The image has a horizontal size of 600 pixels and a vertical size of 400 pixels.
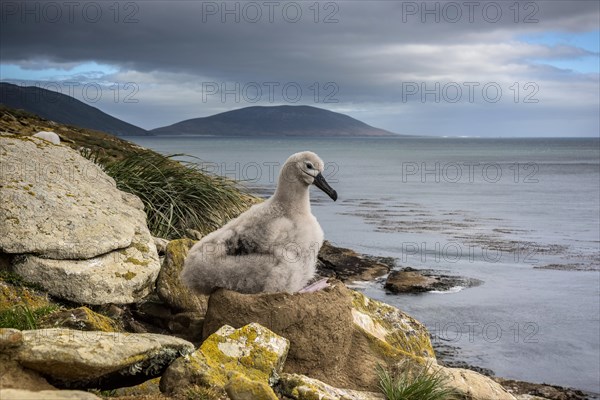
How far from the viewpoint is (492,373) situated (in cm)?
1222

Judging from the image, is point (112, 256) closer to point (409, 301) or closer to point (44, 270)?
point (44, 270)

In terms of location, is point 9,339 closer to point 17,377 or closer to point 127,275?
point 17,377

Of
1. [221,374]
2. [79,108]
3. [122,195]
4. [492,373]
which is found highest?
[79,108]

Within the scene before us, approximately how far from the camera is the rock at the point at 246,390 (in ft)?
19.0

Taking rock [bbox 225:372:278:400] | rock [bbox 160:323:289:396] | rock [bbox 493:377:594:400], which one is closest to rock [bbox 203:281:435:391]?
rock [bbox 160:323:289:396]

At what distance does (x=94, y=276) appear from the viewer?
28.2 ft

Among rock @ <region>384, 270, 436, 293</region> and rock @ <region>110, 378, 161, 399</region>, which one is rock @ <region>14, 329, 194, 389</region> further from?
rock @ <region>384, 270, 436, 293</region>

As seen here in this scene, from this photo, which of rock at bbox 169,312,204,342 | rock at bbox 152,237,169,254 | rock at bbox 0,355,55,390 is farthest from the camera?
rock at bbox 152,237,169,254

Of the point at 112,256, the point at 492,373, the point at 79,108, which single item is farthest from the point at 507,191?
the point at 79,108

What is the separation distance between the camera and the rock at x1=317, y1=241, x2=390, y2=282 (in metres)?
17.1

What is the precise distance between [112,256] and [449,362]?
616cm

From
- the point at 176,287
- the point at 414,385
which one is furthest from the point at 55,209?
the point at 414,385

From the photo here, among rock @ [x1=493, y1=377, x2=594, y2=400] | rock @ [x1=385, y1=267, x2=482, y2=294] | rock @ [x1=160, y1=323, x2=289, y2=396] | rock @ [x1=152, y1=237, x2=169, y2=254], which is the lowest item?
rock @ [x1=493, y1=377, x2=594, y2=400]

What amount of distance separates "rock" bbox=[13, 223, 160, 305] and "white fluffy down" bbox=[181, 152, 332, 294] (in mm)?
1509
